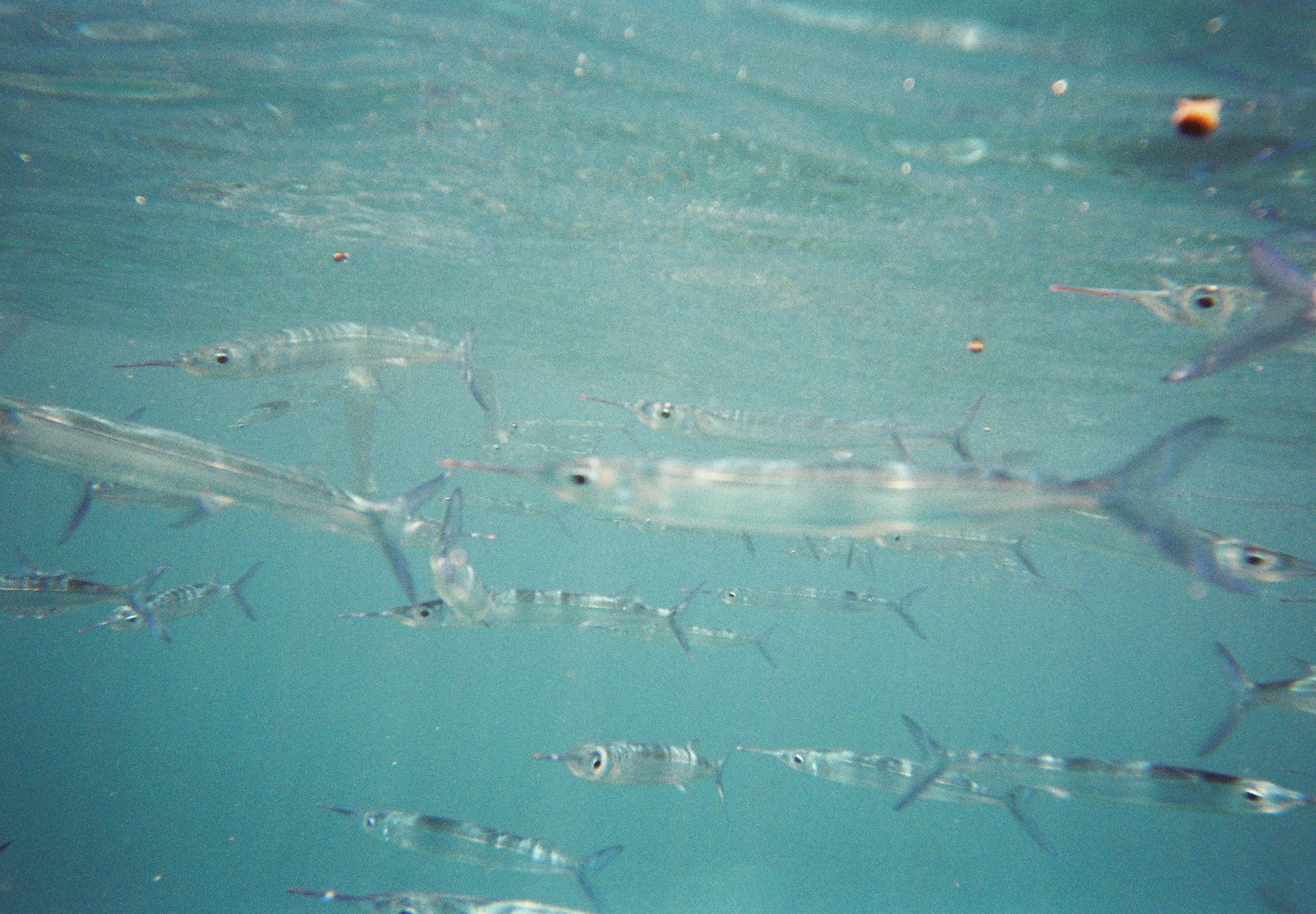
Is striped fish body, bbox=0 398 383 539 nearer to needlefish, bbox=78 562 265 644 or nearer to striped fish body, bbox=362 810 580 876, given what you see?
needlefish, bbox=78 562 265 644

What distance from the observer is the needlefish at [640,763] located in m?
6.47

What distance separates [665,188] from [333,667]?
4505 cm

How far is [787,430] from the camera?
10039 mm

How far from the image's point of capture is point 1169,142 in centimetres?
750

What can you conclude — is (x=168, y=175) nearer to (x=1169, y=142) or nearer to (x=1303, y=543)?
(x=1169, y=142)

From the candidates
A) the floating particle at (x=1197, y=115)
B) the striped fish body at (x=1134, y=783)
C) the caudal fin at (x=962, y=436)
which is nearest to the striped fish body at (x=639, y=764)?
the striped fish body at (x=1134, y=783)

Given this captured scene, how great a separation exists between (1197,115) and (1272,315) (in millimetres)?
5815

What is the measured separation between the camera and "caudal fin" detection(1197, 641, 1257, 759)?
6609 mm

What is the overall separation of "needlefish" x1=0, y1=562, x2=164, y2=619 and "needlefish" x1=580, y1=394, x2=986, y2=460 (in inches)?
279

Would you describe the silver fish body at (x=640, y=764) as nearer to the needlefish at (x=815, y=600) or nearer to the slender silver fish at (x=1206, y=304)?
the needlefish at (x=815, y=600)

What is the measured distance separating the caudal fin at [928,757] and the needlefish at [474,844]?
3723mm

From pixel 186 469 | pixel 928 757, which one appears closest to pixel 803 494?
pixel 186 469

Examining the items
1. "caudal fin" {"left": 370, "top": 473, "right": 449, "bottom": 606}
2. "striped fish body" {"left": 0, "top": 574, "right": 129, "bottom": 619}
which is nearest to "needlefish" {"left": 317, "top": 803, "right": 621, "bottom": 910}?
"caudal fin" {"left": 370, "top": 473, "right": 449, "bottom": 606}

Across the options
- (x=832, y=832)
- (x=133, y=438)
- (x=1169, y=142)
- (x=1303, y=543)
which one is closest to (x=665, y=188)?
(x=1169, y=142)
